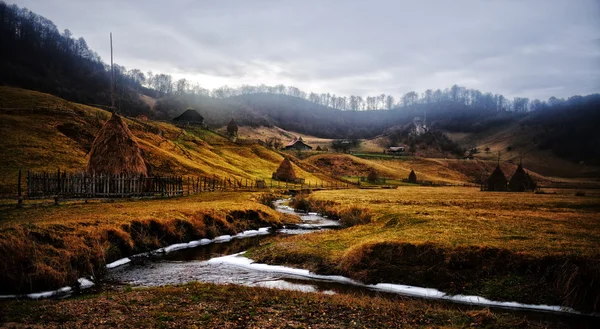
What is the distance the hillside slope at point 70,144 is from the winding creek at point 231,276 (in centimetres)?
2556

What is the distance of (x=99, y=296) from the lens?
13.3 m

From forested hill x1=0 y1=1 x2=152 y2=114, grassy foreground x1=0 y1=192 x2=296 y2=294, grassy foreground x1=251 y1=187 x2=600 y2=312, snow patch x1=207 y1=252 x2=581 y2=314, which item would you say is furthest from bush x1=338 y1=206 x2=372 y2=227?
forested hill x1=0 y1=1 x2=152 y2=114

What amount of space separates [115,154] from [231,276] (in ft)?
89.6

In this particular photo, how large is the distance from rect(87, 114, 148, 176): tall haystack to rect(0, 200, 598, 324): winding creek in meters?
18.9

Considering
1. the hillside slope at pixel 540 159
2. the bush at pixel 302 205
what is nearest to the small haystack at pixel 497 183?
the hillside slope at pixel 540 159

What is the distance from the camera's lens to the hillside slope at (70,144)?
47000 mm

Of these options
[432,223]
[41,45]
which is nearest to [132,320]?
[432,223]

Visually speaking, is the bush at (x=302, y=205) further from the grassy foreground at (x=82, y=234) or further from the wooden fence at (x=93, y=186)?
the grassy foreground at (x=82, y=234)

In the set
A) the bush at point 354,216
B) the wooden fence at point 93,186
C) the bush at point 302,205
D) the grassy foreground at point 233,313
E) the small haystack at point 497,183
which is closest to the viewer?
the grassy foreground at point 233,313

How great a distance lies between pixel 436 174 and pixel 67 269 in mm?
126834

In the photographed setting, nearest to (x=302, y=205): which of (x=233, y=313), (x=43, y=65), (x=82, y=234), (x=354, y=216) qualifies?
(x=354, y=216)

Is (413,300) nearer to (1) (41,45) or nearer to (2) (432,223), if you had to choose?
(2) (432,223)

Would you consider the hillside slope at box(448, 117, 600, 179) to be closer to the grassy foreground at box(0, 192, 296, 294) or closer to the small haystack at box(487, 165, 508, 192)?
the small haystack at box(487, 165, 508, 192)

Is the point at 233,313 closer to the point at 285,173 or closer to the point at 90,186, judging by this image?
the point at 90,186
